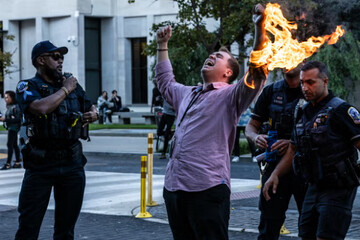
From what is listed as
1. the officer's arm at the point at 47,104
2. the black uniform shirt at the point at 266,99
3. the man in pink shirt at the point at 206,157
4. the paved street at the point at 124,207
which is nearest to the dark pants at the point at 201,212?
the man in pink shirt at the point at 206,157

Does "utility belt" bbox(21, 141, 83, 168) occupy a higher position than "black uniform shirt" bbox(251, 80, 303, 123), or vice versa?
"black uniform shirt" bbox(251, 80, 303, 123)

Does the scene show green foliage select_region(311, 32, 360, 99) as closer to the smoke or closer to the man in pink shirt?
the smoke

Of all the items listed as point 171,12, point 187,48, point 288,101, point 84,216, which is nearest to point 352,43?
point 187,48

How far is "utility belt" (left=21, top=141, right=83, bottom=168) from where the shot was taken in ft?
18.9

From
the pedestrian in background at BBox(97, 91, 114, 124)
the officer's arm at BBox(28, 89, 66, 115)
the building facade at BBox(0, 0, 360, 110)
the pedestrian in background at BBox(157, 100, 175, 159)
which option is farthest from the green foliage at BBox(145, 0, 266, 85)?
the building facade at BBox(0, 0, 360, 110)

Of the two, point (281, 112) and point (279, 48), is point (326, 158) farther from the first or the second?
point (279, 48)

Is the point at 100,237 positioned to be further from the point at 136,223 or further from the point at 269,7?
the point at 269,7

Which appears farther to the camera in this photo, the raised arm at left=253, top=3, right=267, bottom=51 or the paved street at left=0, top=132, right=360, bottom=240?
the paved street at left=0, top=132, right=360, bottom=240

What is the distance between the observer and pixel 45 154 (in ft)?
18.9

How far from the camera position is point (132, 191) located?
11.9 metres

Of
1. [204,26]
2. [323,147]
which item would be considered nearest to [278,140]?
[323,147]

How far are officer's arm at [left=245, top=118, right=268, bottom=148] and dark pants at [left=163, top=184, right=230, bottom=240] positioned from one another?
1196 mm

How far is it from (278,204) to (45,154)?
1.92 m

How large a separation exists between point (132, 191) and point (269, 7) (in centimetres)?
755
